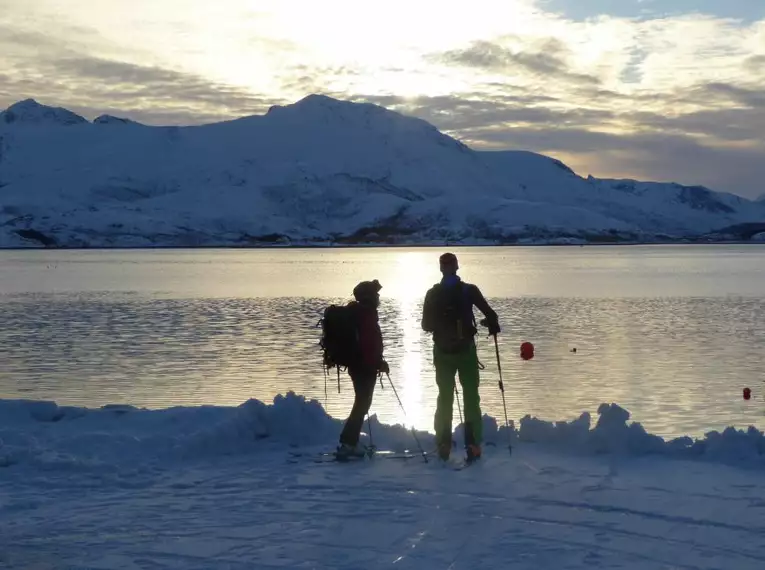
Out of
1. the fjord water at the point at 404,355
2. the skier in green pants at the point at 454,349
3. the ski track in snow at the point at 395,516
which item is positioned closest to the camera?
the ski track in snow at the point at 395,516

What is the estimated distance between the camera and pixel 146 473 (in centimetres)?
1121

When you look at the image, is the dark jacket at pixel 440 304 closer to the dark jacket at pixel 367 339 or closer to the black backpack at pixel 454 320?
the black backpack at pixel 454 320

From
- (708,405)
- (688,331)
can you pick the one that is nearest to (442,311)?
(708,405)

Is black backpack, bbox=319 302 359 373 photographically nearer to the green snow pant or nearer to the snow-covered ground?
the green snow pant

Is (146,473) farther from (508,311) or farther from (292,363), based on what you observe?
(508,311)

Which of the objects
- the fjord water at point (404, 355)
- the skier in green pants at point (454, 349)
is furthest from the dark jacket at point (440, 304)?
the fjord water at point (404, 355)

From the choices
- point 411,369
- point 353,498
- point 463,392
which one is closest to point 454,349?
point 463,392

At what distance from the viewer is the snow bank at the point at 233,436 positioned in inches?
456

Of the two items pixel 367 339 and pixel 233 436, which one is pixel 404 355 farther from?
pixel 367 339

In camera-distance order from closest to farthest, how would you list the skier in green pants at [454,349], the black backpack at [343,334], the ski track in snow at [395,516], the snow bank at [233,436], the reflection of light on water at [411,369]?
the ski track in snow at [395,516] → the skier in green pants at [454,349] → the snow bank at [233,436] → the black backpack at [343,334] → the reflection of light on water at [411,369]

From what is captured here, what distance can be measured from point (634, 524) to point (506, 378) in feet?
47.7

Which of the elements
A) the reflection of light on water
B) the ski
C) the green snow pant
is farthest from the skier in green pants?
the reflection of light on water

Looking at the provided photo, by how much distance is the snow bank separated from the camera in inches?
456

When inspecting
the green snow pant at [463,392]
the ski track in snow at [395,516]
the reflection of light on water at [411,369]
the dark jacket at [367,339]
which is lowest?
the reflection of light on water at [411,369]
